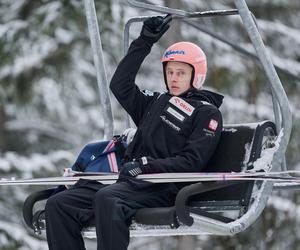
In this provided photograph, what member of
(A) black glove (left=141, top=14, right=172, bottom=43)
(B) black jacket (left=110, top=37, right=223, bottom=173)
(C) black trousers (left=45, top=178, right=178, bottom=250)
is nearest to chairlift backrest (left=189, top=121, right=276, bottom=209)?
(B) black jacket (left=110, top=37, right=223, bottom=173)

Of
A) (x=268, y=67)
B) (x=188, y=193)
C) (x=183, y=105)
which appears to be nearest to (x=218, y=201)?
(x=188, y=193)

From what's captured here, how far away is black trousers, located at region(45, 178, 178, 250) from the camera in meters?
6.25

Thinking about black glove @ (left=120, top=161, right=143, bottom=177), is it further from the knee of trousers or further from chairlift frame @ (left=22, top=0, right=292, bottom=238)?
the knee of trousers

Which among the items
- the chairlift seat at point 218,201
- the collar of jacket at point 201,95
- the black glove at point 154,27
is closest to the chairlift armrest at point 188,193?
the chairlift seat at point 218,201

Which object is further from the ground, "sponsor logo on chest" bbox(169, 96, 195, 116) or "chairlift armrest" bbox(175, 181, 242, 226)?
"sponsor logo on chest" bbox(169, 96, 195, 116)

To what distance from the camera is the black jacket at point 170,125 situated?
255 inches

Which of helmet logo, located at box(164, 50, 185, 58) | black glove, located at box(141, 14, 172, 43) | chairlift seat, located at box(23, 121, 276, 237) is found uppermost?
black glove, located at box(141, 14, 172, 43)

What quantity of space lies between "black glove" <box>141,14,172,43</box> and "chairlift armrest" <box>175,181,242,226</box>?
94cm

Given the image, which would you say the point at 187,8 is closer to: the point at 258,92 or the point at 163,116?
the point at 258,92

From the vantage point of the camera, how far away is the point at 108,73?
15.7 meters

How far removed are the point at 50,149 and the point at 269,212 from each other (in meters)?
4.06

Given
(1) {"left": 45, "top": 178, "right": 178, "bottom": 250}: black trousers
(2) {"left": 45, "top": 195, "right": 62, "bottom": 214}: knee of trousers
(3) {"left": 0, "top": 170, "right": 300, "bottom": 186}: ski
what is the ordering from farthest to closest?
(2) {"left": 45, "top": 195, "right": 62, "bottom": 214}: knee of trousers, (1) {"left": 45, "top": 178, "right": 178, "bottom": 250}: black trousers, (3) {"left": 0, "top": 170, "right": 300, "bottom": 186}: ski

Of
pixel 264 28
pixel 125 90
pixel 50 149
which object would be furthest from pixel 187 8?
pixel 125 90

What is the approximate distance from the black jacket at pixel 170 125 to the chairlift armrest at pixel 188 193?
0.21 metres
